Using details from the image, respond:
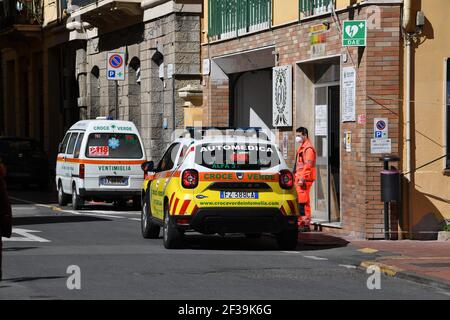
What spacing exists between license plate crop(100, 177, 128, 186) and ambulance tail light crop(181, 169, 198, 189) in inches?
392

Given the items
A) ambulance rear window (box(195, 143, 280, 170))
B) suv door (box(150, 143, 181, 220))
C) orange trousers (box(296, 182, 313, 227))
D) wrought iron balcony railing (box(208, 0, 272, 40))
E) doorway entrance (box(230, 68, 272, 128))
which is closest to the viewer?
ambulance rear window (box(195, 143, 280, 170))

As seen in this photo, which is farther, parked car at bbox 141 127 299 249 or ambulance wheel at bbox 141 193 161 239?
ambulance wheel at bbox 141 193 161 239

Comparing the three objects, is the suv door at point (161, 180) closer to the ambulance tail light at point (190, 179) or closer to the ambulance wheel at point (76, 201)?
the ambulance tail light at point (190, 179)

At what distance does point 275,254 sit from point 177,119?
14844 millimetres

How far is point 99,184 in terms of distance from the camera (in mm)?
26984

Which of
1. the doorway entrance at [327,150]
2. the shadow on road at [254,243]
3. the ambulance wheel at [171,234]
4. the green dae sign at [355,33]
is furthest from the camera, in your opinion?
the doorway entrance at [327,150]

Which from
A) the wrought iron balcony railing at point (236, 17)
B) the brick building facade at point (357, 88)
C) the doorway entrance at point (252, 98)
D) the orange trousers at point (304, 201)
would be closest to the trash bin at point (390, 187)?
the brick building facade at point (357, 88)

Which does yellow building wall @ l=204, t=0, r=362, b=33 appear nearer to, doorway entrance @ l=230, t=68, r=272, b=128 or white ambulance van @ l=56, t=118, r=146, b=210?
doorway entrance @ l=230, t=68, r=272, b=128

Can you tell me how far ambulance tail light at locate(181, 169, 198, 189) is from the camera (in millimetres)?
17234

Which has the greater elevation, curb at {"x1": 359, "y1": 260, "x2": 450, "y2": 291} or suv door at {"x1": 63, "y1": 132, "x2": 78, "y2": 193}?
suv door at {"x1": 63, "y1": 132, "x2": 78, "y2": 193}

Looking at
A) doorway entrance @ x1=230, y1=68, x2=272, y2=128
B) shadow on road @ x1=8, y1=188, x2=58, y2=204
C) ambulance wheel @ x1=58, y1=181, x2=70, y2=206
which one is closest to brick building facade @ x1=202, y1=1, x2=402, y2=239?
doorway entrance @ x1=230, y1=68, x2=272, y2=128

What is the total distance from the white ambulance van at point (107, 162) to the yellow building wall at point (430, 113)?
28.6ft

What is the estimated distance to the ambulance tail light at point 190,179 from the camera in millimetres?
17234

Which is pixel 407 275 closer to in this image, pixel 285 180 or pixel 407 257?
pixel 407 257
